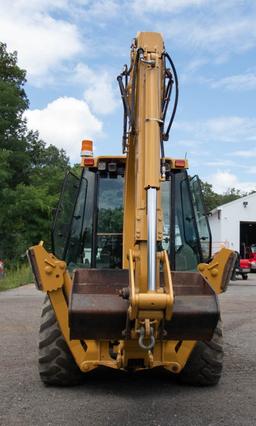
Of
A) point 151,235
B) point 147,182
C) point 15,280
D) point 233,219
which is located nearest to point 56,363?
point 151,235

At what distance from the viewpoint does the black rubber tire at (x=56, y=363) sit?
5.77 meters

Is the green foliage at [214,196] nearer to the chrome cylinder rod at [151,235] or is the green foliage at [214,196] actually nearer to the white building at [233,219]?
the white building at [233,219]

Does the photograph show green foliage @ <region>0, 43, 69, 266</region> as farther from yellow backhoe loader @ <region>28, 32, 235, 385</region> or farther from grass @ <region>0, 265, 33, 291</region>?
yellow backhoe loader @ <region>28, 32, 235, 385</region>

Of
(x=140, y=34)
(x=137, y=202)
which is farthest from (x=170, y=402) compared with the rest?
(x=140, y=34)

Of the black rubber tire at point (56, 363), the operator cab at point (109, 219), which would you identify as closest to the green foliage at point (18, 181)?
the operator cab at point (109, 219)

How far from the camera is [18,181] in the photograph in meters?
39.2

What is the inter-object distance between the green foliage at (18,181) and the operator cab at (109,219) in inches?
956

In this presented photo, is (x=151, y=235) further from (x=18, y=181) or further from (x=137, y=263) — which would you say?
(x=18, y=181)

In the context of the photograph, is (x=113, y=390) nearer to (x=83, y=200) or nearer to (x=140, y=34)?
(x=83, y=200)

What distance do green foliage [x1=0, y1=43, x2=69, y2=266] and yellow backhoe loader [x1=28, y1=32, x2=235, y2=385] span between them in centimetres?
2441

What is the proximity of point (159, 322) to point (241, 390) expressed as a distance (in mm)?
1797

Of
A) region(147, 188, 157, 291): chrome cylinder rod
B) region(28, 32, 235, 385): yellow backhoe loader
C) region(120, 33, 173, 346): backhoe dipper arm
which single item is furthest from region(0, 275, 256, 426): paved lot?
region(147, 188, 157, 291): chrome cylinder rod

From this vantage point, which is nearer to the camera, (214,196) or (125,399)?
(125,399)

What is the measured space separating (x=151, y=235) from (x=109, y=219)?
2.23 metres
